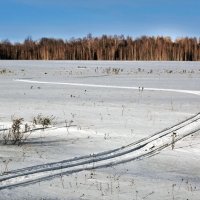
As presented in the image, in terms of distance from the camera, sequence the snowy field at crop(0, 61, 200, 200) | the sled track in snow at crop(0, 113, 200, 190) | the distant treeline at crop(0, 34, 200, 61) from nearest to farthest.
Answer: the snowy field at crop(0, 61, 200, 200)
the sled track in snow at crop(0, 113, 200, 190)
the distant treeline at crop(0, 34, 200, 61)

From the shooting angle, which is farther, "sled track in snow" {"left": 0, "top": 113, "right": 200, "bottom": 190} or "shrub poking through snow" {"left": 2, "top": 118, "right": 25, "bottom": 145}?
"shrub poking through snow" {"left": 2, "top": 118, "right": 25, "bottom": 145}

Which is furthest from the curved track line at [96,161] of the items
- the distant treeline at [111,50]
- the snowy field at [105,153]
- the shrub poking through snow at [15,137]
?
the distant treeline at [111,50]

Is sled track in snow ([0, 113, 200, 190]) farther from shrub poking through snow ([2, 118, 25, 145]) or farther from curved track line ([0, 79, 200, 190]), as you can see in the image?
shrub poking through snow ([2, 118, 25, 145])

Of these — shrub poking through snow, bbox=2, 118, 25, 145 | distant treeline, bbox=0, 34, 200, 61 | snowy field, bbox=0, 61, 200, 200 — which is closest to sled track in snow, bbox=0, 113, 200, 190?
snowy field, bbox=0, 61, 200, 200

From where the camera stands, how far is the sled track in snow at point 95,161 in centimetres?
464

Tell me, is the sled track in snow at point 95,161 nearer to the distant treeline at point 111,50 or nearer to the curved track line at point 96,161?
the curved track line at point 96,161

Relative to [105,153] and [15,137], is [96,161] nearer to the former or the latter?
[105,153]

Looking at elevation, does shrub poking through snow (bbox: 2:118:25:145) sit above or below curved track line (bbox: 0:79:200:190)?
above

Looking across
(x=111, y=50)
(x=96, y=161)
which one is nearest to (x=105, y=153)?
(x=96, y=161)

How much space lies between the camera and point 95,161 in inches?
215

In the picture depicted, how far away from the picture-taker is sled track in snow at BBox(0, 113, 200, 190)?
464cm

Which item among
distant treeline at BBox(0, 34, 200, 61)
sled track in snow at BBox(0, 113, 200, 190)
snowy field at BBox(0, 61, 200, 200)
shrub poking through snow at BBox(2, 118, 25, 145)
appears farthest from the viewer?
distant treeline at BBox(0, 34, 200, 61)

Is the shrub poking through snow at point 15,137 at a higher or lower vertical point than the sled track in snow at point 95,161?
higher

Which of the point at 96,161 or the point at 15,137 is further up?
the point at 15,137
